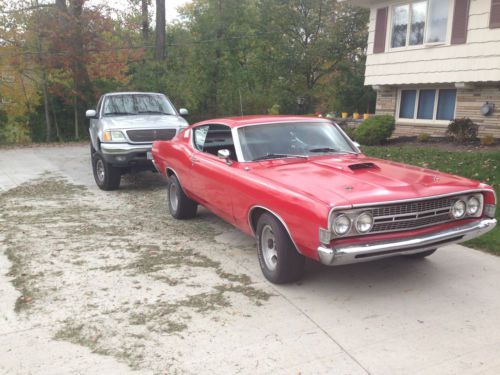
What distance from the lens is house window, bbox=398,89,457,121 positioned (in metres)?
14.4

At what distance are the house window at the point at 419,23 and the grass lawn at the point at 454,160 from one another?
3.86 meters

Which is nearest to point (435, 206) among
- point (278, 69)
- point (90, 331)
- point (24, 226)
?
point (90, 331)

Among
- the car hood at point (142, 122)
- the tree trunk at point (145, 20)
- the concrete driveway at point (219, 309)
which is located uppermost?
the tree trunk at point (145, 20)

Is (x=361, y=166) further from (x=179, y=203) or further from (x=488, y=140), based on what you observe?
(x=488, y=140)

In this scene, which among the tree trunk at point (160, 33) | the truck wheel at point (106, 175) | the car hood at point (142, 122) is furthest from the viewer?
the tree trunk at point (160, 33)

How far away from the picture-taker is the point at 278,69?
27.9 metres

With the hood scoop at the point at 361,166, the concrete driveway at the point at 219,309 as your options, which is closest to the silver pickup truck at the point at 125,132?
the concrete driveway at the point at 219,309

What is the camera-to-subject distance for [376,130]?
→ 13.4 metres

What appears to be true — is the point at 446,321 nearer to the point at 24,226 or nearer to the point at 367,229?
the point at 367,229

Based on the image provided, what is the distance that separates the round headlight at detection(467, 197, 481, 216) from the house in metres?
9.57

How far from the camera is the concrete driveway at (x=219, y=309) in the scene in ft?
10.3

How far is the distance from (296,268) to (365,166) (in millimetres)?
1255

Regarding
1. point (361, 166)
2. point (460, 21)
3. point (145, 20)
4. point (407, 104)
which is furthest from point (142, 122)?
point (145, 20)

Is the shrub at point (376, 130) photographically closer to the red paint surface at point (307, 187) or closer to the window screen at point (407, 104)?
the window screen at point (407, 104)
